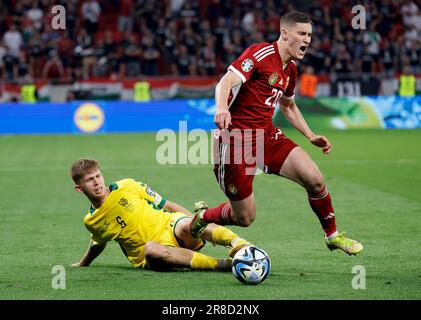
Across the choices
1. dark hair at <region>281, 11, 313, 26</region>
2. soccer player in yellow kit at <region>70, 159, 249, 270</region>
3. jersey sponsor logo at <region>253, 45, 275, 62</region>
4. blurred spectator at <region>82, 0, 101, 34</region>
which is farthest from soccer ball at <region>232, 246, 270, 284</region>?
blurred spectator at <region>82, 0, 101, 34</region>

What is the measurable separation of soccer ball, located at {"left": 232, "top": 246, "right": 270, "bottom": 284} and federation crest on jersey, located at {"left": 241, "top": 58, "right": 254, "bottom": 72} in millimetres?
1498

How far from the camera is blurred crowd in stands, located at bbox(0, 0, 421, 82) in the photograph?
26953mm

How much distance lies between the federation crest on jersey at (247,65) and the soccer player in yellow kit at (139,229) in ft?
4.43

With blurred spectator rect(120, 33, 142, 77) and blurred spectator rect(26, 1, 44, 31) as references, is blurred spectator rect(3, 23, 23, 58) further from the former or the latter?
blurred spectator rect(120, 33, 142, 77)

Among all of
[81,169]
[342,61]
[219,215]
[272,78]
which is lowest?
[342,61]

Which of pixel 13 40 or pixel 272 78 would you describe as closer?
pixel 272 78

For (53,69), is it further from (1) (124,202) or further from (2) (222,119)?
(2) (222,119)

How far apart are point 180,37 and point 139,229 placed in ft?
72.2

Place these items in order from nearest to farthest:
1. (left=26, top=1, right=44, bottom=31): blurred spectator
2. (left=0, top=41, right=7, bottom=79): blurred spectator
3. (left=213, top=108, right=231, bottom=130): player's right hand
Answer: (left=213, top=108, right=231, bottom=130): player's right hand < (left=0, top=41, right=7, bottom=79): blurred spectator < (left=26, top=1, right=44, bottom=31): blurred spectator

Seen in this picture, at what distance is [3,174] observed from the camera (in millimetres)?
15484

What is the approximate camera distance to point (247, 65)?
7.18 meters

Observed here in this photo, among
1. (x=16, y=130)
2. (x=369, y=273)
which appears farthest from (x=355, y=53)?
(x=369, y=273)

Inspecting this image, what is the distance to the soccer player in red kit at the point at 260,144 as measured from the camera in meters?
7.17

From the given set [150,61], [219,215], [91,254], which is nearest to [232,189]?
[219,215]
